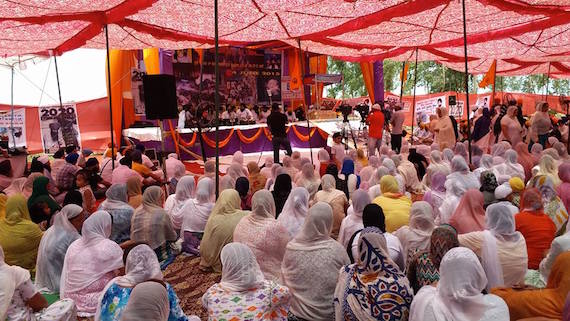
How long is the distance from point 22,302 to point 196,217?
6.71ft

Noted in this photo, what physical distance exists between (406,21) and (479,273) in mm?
5740

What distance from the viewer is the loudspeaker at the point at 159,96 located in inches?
272

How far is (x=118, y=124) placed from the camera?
12.4 metres

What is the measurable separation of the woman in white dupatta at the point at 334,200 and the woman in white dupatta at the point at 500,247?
4.61 ft

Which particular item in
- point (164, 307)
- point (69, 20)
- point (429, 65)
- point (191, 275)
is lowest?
point (191, 275)

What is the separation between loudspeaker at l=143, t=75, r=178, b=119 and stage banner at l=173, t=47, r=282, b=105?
28.6 ft

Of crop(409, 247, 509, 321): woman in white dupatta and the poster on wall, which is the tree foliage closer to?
the poster on wall

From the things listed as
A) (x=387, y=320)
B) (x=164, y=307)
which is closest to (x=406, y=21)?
(x=387, y=320)

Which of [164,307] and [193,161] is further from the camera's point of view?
[193,161]

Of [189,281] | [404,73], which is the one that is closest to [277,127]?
[189,281]

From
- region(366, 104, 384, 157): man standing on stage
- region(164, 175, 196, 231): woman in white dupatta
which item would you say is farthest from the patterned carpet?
region(366, 104, 384, 157): man standing on stage

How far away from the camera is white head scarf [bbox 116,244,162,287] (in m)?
2.20

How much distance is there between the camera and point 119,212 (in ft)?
13.7

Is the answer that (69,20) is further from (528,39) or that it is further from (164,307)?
(528,39)
